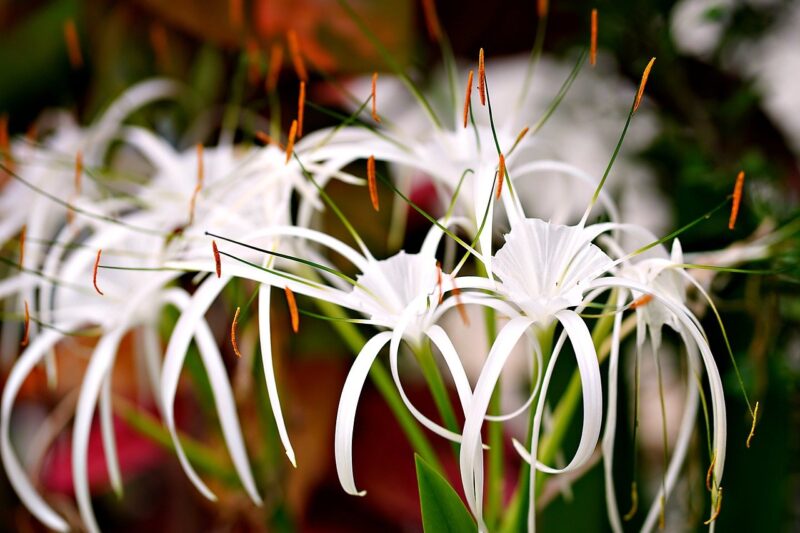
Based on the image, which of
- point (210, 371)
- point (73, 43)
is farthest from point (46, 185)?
point (210, 371)

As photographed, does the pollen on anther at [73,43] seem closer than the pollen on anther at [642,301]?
No

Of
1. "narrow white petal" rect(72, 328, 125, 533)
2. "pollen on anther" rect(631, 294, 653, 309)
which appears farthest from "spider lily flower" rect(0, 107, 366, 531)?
"pollen on anther" rect(631, 294, 653, 309)

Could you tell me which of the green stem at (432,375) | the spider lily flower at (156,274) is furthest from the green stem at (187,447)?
the green stem at (432,375)

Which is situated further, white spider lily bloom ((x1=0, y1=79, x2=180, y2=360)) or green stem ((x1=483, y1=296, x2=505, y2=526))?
white spider lily bloom ((x1=0, y1=79, x2=180, y2=360))

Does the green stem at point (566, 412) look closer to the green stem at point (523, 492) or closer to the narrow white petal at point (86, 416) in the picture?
the green stem at point (523, 492)

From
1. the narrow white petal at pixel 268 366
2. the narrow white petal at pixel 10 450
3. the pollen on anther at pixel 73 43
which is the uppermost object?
the pollen on anther at pixel 73 43

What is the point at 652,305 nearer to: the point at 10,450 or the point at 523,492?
the point at 523,492

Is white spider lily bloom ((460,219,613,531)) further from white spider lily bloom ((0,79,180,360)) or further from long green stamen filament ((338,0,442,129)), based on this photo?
white spider lily bloom ((0,79,180,360))

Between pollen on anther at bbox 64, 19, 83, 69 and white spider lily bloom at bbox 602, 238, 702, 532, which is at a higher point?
pollen on anther at bbox 64, 19, 83, 69
